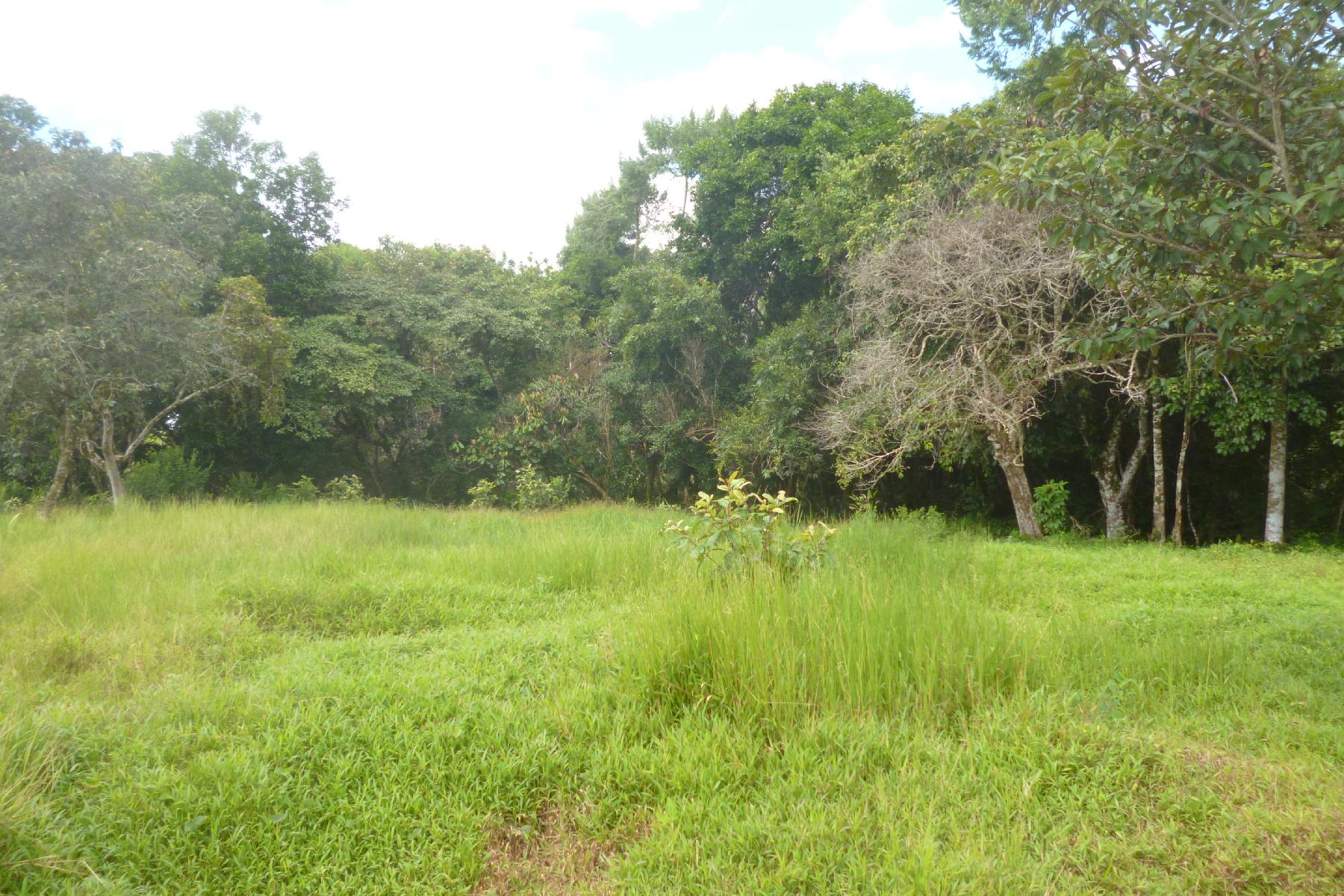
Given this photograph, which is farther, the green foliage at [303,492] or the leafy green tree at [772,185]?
the leafy green tree at [772,185]

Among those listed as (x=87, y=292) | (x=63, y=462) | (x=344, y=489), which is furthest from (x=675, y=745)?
(x=344, y=489)

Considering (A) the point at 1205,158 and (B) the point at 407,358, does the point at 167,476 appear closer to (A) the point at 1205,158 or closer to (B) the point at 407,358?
(B) the point at 407,358

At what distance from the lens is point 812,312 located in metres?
14.0

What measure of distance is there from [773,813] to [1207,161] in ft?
11.5

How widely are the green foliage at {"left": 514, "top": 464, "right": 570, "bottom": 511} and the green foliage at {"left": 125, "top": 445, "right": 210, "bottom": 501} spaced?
5.92 m

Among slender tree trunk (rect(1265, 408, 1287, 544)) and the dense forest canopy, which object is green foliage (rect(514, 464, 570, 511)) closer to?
the dense forest canopy

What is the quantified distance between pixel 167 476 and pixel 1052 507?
16.2 m

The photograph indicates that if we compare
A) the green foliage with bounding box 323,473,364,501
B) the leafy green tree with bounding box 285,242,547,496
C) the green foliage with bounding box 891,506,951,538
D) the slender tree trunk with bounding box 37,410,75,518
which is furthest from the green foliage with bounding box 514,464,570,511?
the slender tree trunk with bounding box 37,410,75,518

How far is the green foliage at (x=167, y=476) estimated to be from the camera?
14.0 metres

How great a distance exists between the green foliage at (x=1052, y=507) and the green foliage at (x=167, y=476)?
14.6 metres

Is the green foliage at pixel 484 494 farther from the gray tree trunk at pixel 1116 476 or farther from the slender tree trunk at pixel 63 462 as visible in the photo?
the gray tree trunk at pixel 1116 476

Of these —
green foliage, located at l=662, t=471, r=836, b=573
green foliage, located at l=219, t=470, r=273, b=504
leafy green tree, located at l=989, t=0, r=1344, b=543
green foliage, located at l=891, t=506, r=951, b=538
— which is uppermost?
leafy green tree, located at l=989, t=0, r=1344, b=543

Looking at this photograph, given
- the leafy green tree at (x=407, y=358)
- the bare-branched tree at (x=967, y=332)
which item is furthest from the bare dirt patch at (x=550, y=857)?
the leafy green tree at (x=407, y=358)

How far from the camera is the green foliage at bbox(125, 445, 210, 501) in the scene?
1402cm
